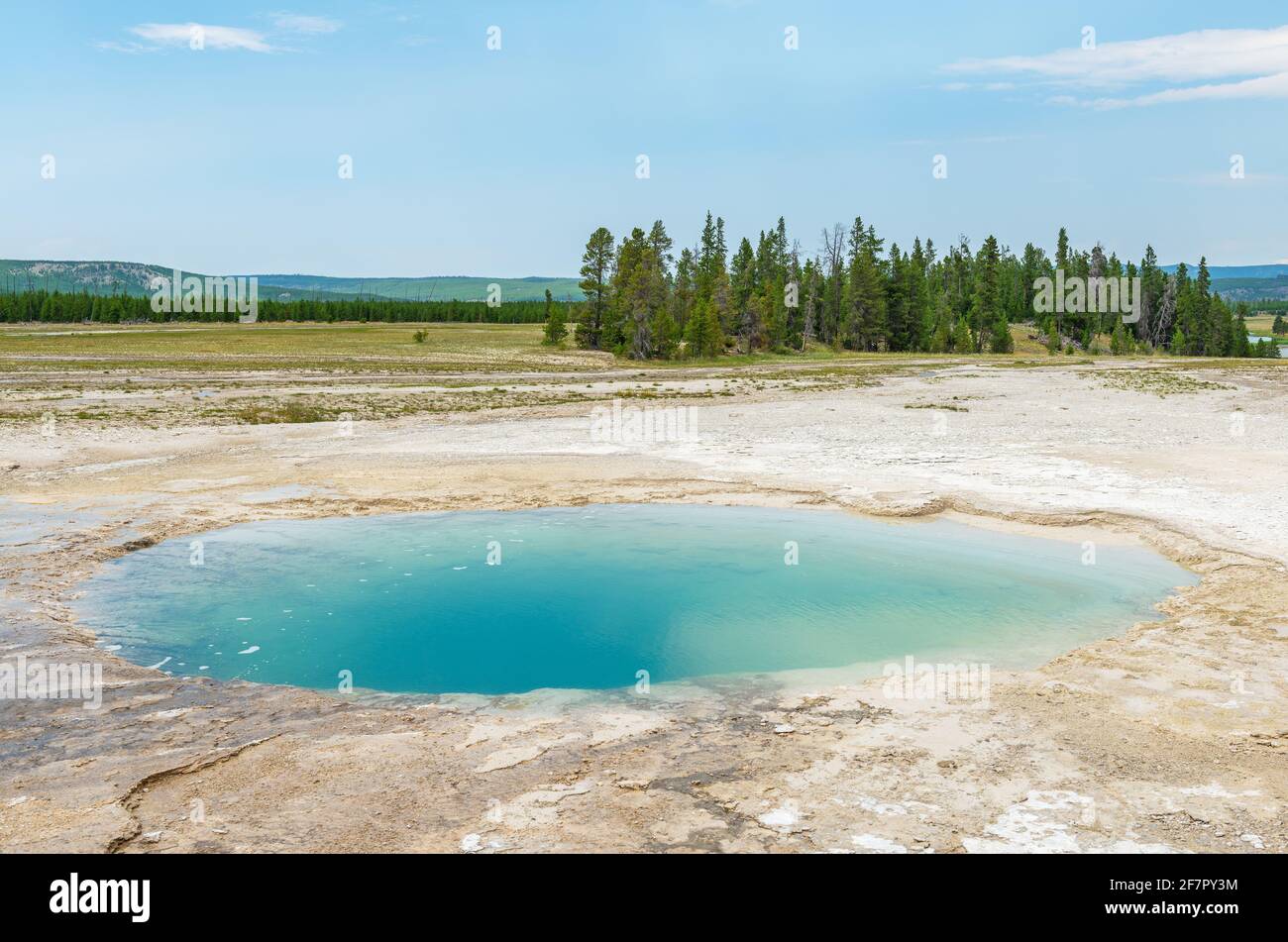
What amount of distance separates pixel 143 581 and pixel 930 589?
1041cm

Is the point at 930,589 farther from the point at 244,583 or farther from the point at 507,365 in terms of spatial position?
the point at 507,365

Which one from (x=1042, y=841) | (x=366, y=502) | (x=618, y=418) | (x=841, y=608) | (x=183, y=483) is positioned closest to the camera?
(x=1042, y=841)

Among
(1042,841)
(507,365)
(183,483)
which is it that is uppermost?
(507,365)

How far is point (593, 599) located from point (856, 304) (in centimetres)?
9248

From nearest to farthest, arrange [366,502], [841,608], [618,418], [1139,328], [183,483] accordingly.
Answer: [841,608] → [366,502] → [183,483] → [618,418] → [1139,328]

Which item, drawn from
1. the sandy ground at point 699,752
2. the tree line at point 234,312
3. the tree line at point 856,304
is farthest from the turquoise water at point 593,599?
the tree line at point 234,312

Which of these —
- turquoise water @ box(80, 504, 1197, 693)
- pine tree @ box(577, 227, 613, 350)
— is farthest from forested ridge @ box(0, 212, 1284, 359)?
turquoise water @ box(80, 504, 1197, 693)

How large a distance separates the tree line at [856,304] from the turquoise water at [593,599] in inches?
2430

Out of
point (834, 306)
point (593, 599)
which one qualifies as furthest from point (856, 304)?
point (593, 599)

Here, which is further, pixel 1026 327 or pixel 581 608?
pixel 1026 327

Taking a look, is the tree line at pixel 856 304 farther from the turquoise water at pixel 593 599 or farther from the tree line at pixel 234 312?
the turquoise water at pixel 593 599

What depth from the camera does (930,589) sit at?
509 inches

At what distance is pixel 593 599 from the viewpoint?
12.7m
